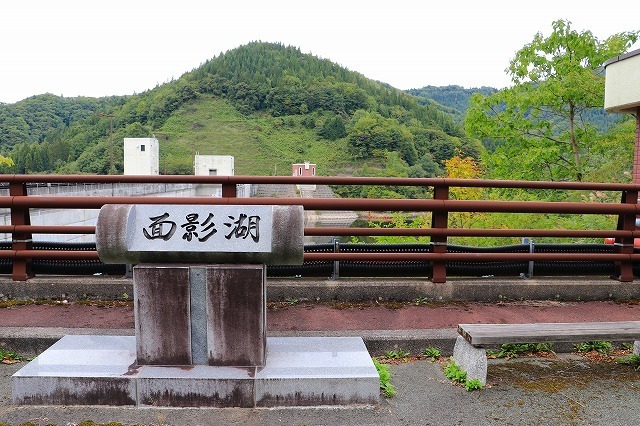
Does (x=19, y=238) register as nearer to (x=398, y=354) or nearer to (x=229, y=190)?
(x=229, y=190)

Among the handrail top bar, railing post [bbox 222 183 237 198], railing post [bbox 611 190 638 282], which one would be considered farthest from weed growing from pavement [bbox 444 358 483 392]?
railing post [bbox 611 190 638 282]

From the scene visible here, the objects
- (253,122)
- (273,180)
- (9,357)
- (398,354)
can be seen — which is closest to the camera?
(9,357)

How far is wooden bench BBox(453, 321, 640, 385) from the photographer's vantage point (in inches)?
134

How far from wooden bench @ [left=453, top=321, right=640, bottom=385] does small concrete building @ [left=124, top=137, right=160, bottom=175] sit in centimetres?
6434

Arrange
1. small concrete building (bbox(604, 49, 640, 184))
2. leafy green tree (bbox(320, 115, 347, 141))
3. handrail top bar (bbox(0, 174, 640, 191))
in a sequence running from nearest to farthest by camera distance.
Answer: handrail top bar (bbox(0, 174, 640, 191)) < small concrete building (bbox(604, 49, 640, 184)) < leafy green tree (bbox(320, 115, 347, 141))

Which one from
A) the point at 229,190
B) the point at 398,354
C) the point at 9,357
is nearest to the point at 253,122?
the point at 229,190

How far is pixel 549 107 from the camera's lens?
2209 centimetres

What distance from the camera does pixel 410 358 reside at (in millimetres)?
3977

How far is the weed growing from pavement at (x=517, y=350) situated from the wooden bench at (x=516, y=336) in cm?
44

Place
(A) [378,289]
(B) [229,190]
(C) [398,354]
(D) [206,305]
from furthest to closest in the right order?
1. (A) [378,289]
2. (B) [229,190]
3. (C) [398,354]
4. (D) [206,305]

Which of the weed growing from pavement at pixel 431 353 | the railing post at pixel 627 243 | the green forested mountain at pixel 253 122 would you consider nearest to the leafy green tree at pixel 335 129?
the green forested mountain at pixel 253 122

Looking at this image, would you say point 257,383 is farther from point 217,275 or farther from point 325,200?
point 325,200

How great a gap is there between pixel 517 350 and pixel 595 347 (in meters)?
0.72

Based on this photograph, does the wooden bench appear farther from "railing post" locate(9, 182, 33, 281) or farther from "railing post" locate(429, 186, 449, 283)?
"railing post" locate(9, 182, 33, 281)
